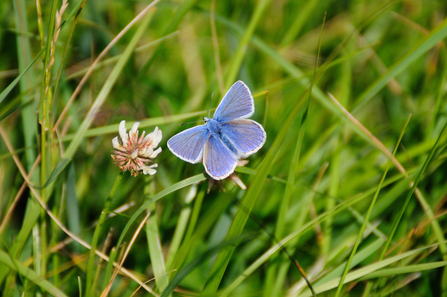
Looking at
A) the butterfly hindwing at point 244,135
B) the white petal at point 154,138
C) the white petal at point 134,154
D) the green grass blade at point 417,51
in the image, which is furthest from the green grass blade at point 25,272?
the green grass blade at point 417,51

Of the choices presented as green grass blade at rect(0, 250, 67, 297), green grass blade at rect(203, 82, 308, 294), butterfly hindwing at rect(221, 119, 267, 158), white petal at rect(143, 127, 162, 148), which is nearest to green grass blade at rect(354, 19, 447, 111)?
butterfly hindwing at rect(221, 119, 267, 158)

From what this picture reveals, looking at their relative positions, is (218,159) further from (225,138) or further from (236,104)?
(236,104)

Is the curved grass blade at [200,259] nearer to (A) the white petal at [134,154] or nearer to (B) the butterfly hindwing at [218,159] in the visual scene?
(B) the butterfly hindwing at [218,159]

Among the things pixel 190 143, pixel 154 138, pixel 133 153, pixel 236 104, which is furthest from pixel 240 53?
pixel 133 153

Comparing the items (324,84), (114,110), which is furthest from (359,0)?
(114,110)

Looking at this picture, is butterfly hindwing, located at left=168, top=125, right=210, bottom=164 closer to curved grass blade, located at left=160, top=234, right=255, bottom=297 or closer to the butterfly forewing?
the butterfly forewing

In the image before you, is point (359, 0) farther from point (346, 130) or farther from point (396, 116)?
point (346, 130)

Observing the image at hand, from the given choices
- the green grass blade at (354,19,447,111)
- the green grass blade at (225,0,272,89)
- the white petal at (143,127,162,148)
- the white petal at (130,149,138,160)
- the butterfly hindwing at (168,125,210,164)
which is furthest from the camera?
the green grass blade at (225,0,272,89)
